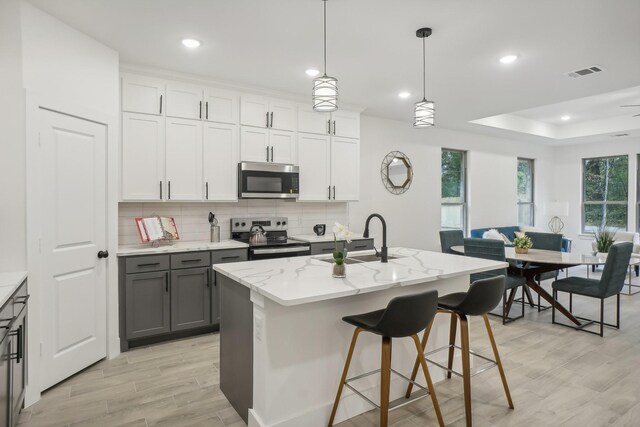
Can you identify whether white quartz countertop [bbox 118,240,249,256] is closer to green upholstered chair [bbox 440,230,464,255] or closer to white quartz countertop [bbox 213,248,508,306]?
white quartz countertop [bbox 213,248,508,306]

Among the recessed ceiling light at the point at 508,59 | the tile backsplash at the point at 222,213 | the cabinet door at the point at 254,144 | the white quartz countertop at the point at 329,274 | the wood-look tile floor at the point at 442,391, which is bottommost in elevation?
the wood-look tile floor at the point at 442,391

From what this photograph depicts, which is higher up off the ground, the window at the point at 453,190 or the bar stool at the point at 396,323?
the window at the point at 453,190

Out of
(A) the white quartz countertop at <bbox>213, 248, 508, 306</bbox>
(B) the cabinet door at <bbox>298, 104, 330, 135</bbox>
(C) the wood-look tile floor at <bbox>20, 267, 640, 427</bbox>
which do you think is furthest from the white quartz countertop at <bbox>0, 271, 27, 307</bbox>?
(B) the cabinet door at <bbox>298, 104, 330, 135</bbox>

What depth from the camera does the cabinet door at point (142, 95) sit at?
351 centimetres

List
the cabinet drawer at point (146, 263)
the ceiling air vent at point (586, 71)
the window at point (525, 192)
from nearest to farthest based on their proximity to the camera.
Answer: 1. the cabinet drawer at point (146, 263)
2. the ceiling air vent at point (586, 71)
3. the window at point (525, 192)

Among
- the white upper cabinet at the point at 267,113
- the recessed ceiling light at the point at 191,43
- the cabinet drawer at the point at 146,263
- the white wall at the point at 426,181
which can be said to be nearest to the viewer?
the recessed ceiling light at the point at 191,43

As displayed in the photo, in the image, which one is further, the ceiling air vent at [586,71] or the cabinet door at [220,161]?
the cabinet door at [220,161]

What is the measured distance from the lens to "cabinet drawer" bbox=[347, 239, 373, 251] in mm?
4656

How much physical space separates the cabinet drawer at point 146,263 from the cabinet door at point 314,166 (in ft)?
5.63

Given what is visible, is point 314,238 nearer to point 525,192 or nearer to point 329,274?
point 329,274

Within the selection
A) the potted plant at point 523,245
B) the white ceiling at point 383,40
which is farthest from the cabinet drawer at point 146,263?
the potted plant at point 523,245

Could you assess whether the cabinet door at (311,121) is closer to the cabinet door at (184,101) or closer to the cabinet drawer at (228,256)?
the cabinet door at (184,101)

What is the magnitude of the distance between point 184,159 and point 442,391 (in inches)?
121

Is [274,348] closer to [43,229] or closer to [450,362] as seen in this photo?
[450,362]
